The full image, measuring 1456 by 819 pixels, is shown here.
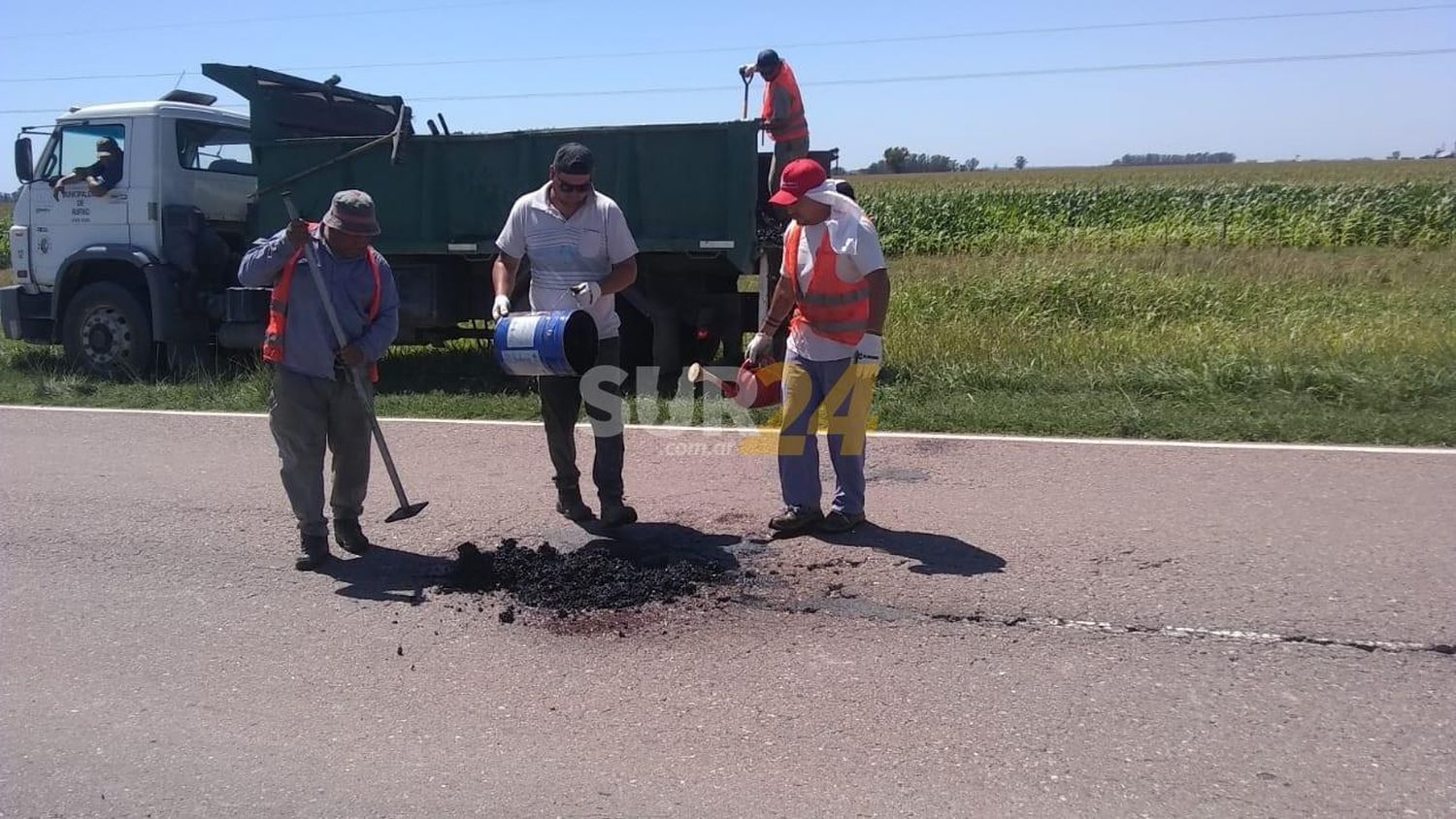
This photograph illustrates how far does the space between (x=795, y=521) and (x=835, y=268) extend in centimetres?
122

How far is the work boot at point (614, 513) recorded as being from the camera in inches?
229

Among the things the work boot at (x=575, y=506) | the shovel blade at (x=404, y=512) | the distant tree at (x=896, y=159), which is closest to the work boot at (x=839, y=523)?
the work boot at (x=575, y=506)

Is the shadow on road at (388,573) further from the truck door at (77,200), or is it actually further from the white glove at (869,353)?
the truck door at (77,200)

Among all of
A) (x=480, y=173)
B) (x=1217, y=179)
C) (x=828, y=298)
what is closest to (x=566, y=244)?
(x=828, y=298)

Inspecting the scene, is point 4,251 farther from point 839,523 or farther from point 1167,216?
point 839,523

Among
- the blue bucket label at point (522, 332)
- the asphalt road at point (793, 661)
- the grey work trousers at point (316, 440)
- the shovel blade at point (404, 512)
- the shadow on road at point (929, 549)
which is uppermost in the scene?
the blue bucket label at point (522, 332)

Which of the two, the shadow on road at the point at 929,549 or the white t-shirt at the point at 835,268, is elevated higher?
the white t-shirt at the point at 835,268

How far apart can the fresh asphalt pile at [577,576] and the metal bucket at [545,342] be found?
2.76 ft

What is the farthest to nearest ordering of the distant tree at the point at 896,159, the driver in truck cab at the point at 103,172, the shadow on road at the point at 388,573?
1. the distant tree at the point at 896,159
2. the driver in truck cab at the point at 103,172
3. the shadow on road at the point at 388,573

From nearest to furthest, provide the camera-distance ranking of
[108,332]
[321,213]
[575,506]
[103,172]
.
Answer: [575,506], [321,213], [103,172], [108,332]

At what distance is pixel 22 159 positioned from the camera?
37.1 ft

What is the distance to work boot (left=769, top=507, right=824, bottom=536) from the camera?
564cm

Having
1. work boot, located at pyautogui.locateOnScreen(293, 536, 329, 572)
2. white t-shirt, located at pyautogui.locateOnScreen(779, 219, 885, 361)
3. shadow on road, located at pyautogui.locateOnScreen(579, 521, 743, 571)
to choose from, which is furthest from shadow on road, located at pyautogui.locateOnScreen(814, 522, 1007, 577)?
work boot, located at pyautogui.locateOnScreen(293, 536, 329, 572)

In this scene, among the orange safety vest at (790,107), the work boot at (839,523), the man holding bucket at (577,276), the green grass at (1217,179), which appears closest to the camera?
the man holding bucket at (577,276)
